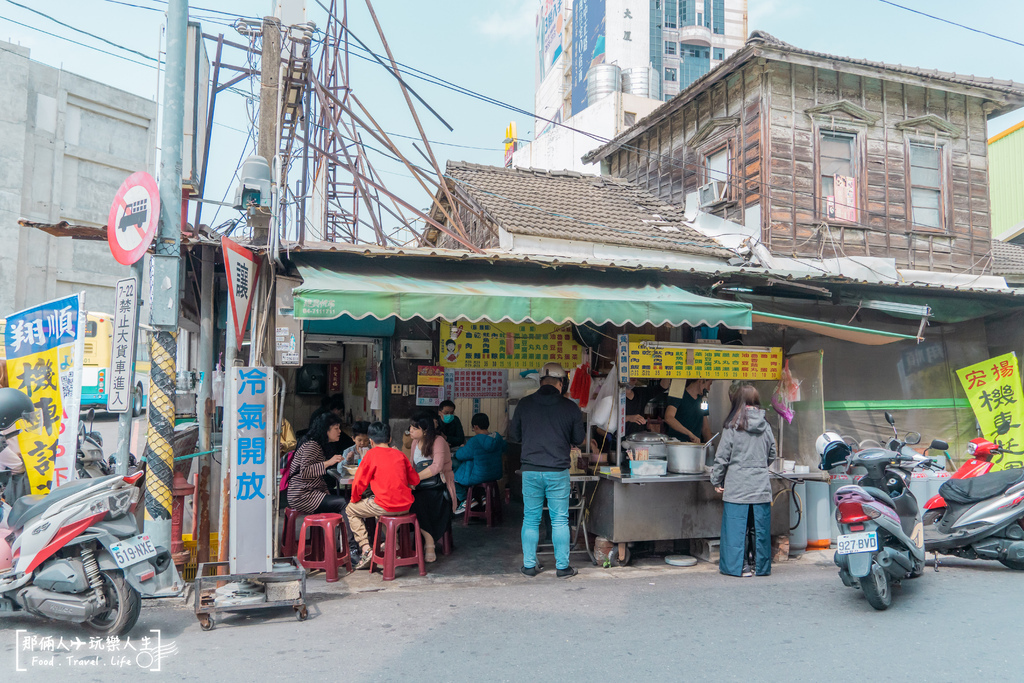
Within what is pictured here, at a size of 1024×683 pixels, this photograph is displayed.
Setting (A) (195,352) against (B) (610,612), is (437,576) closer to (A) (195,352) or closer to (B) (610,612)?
(B) (610,612)

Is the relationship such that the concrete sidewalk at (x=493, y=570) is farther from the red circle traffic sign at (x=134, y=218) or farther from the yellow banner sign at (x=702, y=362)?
the red circle traffic sign at (x=134, y=218)

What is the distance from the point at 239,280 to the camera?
5.73m

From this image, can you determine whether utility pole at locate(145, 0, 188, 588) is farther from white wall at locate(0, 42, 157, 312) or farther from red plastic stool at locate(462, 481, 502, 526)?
white wall at locate(0, 42, 157, 312)

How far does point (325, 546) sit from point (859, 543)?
4.73 metres

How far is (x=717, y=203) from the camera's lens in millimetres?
12289

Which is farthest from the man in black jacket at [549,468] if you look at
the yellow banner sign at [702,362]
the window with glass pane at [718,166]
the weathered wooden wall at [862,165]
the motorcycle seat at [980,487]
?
the window with glass pane at [718,166]

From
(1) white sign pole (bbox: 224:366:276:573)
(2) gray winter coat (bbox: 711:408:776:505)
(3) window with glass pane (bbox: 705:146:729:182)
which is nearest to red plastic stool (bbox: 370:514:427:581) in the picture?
(1) white sign pole (bbox: 224:366:276:573)

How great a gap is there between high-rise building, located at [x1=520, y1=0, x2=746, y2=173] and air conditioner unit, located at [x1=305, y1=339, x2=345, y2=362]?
1659cm

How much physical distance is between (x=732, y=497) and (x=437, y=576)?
121 inches

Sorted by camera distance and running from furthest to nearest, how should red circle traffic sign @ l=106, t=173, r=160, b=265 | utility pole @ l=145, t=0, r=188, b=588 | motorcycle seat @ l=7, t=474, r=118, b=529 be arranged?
utility pole @ l=145, t=0, r=188, b=588
red circle traffic sign @ l=106, t=173, r=160, b=265
motorcycle seat @ l=7, t=474, r=118, b=529

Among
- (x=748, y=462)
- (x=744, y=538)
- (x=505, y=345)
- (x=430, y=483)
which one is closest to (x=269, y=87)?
(x=505, y=345)

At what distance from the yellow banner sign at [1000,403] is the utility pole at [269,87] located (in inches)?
381

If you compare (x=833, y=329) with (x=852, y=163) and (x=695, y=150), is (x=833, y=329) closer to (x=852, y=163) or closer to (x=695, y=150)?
(x=852, y=163)

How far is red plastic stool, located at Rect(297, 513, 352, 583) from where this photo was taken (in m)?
6.34
